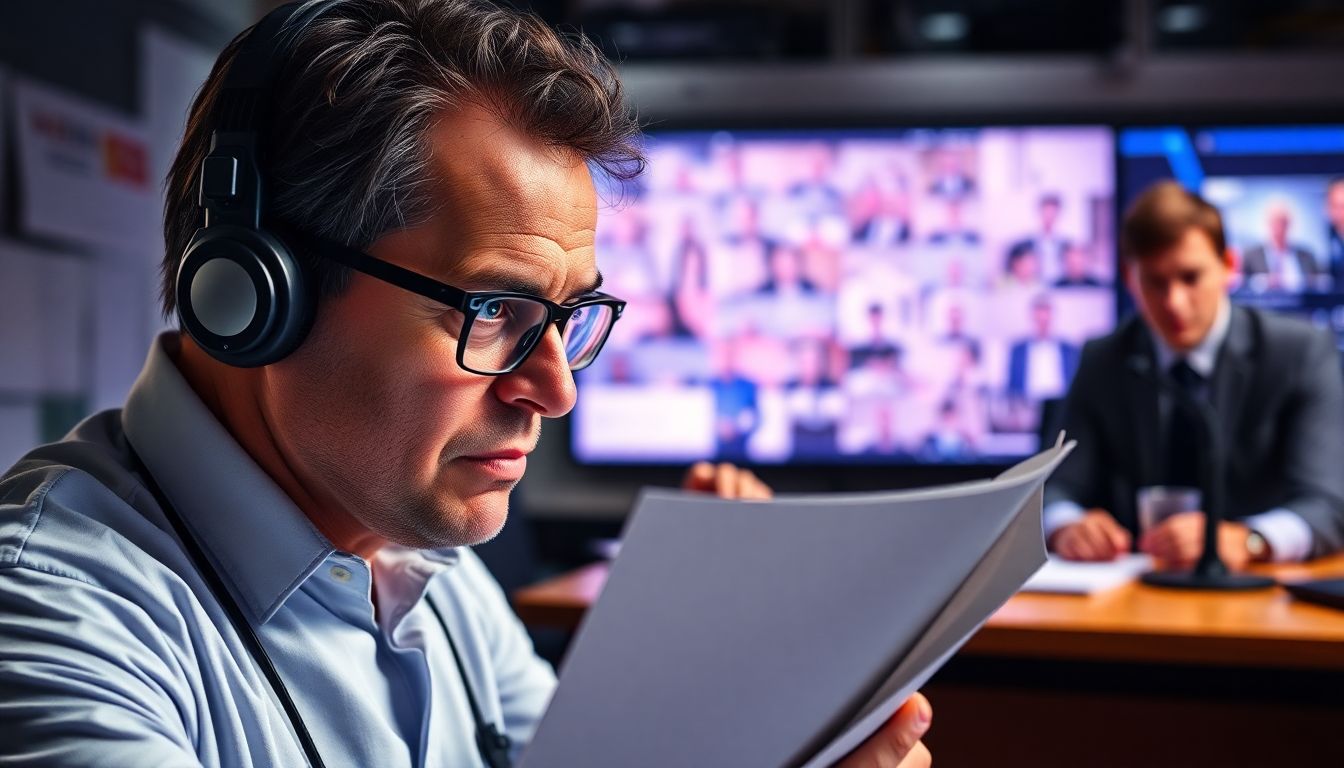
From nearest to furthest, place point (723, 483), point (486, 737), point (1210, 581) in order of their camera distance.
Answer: point (486, 737) < point (723, 483) < point (1210, 581)

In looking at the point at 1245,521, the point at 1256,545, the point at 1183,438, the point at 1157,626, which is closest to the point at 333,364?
the point at 1157,626

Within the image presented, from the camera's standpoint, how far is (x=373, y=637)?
0.86 meters

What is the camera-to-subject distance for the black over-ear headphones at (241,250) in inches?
29.0

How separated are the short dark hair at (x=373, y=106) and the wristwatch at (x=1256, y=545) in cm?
158

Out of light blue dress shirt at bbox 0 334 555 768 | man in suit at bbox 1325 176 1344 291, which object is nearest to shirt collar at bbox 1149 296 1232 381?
man in suit at bbox 1325 176 1344 291

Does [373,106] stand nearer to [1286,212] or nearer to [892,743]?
[892,743]

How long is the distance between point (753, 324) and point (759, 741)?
2.55m

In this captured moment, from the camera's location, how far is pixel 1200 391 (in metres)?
2.35

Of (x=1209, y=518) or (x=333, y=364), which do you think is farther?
(x=1209, y=518)

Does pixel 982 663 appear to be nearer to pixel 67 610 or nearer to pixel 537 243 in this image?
pixel 537 243

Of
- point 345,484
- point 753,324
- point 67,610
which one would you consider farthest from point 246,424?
point 753,324

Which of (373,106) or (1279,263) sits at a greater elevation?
(373,106)

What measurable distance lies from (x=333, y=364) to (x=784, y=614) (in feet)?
1.09

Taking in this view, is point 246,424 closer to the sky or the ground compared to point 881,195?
closer to the ground
